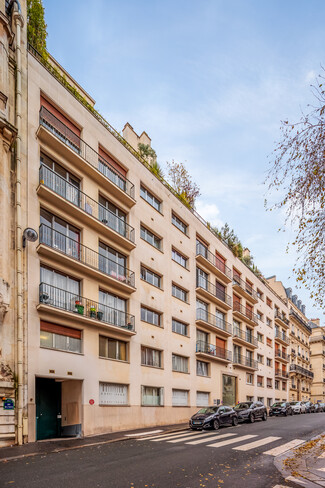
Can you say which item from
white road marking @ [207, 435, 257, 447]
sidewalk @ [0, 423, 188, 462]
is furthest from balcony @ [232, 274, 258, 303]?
sidewalk @ [0, 423, 188, 462]

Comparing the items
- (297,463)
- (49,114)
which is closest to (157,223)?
(49,114)

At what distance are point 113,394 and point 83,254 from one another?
7359 mm

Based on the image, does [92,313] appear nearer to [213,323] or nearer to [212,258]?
[213,323]

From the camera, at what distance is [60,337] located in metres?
18.8

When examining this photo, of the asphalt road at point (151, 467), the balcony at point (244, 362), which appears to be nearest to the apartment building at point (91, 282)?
the asphalt road at point (151, 467)

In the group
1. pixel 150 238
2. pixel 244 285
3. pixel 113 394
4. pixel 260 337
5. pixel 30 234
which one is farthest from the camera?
pixel 260 337

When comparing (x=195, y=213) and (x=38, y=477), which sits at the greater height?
(x=195, y=213)

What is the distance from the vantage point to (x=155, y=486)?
349 inches

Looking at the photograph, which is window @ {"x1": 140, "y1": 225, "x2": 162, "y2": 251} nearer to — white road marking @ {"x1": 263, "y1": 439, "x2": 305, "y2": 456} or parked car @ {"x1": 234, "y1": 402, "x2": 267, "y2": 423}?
parked car @ {"x1": 234, "y1": 402, "x2": 267, "y2": 423}

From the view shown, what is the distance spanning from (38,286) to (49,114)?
8.11m

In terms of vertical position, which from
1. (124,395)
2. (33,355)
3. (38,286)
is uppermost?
(38,286)

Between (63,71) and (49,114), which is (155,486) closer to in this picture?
(49,114)

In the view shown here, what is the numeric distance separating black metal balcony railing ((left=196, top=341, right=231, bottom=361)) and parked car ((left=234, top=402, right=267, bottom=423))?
5.81 metres

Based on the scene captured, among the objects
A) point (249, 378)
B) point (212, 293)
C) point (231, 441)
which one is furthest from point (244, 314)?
point (231, 441)
